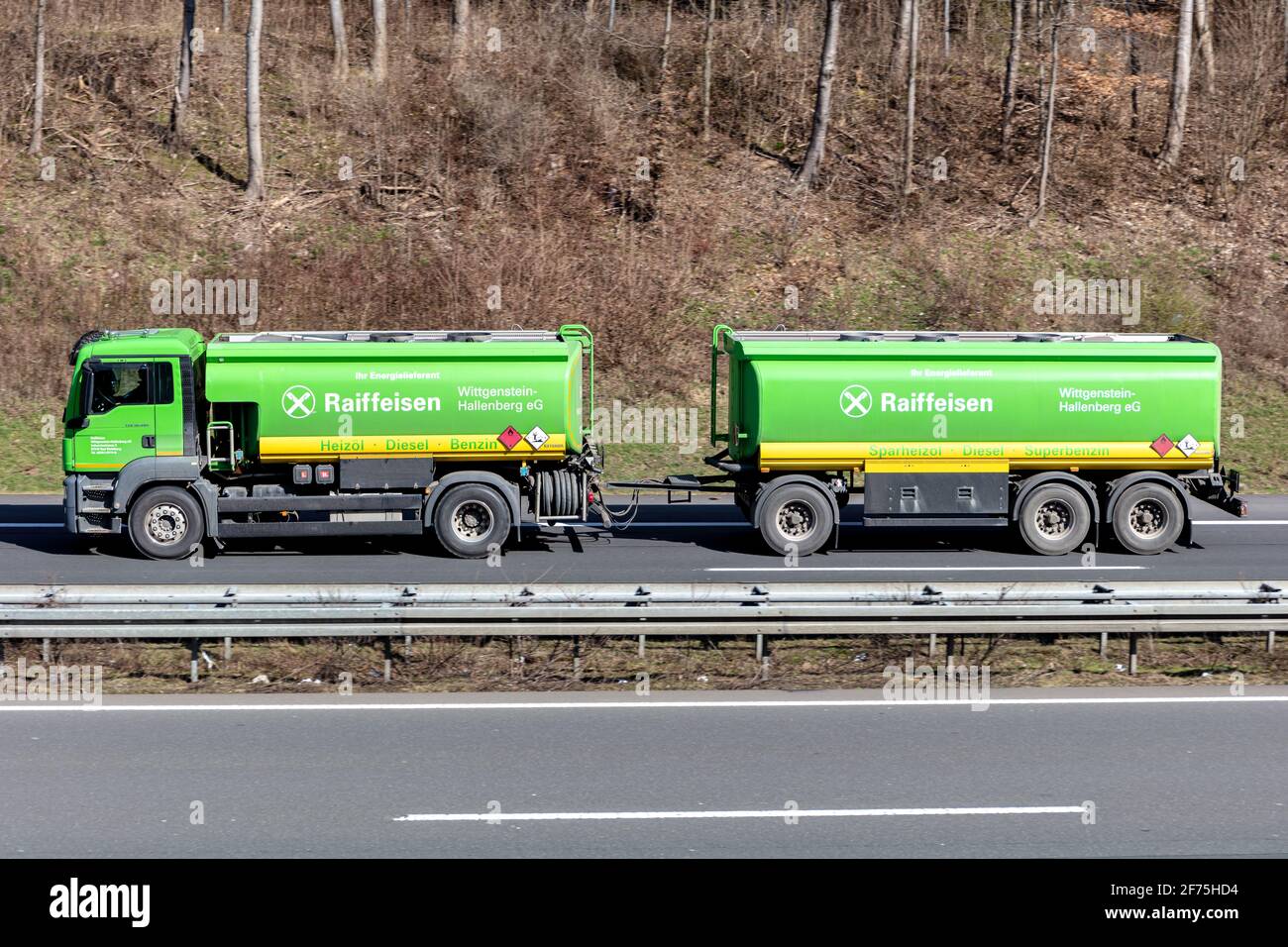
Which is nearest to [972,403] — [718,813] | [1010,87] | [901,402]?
[901,402]

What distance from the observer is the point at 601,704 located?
10.3m

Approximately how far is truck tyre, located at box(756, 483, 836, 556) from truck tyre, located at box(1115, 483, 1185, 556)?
3692 millimetres

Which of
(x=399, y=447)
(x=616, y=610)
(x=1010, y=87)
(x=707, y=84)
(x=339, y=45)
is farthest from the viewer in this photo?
(x=339, y=45)

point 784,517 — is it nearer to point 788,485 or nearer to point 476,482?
point 788,485

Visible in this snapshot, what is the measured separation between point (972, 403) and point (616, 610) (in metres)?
7.57

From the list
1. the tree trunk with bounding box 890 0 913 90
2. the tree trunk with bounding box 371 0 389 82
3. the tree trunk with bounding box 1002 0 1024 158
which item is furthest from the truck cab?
the tree trunk with bounding box 1002 0 1024 158

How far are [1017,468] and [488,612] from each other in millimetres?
8800

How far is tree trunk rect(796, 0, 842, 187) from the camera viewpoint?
30.4 m

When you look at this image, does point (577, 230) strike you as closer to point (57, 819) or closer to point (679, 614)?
point (679, 614)

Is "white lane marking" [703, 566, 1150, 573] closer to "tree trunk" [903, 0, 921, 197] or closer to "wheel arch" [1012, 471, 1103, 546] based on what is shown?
"wheel arch" [1012, 471, 1103, 546]

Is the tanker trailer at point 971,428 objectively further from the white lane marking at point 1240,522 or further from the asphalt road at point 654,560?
the white lane marking at point 1240,522

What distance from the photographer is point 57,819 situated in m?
7.73

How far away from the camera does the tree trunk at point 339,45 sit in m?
34.0

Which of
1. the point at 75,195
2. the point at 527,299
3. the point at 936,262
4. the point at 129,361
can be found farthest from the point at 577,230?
the point at 129,361
